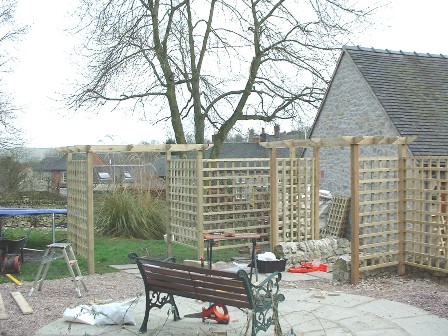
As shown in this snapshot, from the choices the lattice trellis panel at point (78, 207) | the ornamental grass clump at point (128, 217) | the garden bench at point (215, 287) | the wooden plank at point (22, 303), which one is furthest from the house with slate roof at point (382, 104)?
the wooden plank at point (22, 303)

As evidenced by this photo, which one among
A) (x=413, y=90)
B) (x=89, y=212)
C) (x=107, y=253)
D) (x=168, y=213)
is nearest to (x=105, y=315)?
(x=89, y=212)

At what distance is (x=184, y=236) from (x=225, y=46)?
7193 mm

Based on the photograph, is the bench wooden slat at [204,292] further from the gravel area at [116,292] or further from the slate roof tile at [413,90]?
the slate roof tile at [413,90]

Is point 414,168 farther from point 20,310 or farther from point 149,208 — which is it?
point 149,208

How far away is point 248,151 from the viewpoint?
3547 centimetres

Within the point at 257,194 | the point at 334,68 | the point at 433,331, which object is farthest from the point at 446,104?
the point at 433,331

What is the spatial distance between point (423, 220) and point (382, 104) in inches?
213

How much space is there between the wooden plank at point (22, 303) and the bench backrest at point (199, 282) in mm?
1608

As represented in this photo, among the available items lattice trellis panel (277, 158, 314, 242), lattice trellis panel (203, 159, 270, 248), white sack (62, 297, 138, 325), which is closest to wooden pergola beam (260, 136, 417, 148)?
lattice trellis panel (277, 158, 314, 242)

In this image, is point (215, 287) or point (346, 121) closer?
point (215, 287)

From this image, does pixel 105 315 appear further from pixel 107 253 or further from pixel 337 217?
pixel 337 217

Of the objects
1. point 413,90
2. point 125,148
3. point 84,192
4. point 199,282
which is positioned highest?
point 413,90

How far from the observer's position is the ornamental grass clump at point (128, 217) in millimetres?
13570

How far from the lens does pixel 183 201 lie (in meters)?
10.1
